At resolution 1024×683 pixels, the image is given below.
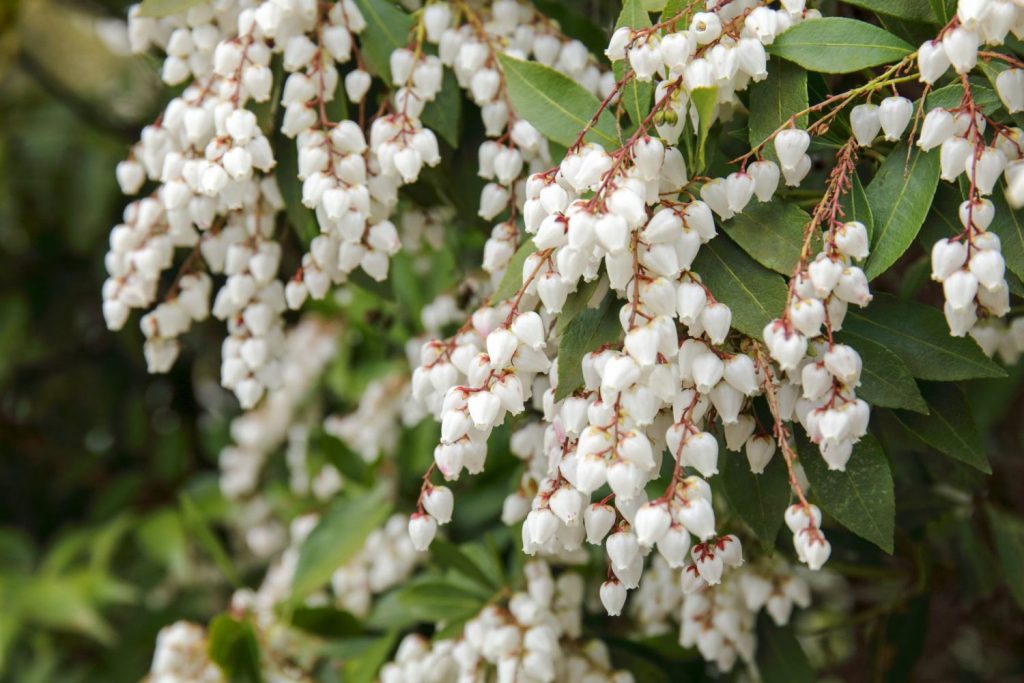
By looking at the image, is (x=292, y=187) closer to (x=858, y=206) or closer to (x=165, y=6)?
(x=165, y=6)

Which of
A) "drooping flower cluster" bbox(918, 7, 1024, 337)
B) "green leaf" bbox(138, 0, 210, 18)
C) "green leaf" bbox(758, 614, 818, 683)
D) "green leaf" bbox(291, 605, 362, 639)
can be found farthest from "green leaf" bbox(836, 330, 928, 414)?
"green leaf" bbox(291, 605, 362, 639)

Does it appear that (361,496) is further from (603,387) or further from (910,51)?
(910,51)

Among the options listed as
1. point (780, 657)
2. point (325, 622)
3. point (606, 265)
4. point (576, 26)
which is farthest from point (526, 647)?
point (576, 26)

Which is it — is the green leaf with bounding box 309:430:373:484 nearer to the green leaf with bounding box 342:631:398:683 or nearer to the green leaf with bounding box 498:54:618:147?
the green leaf with bounding box 342:631:398:683

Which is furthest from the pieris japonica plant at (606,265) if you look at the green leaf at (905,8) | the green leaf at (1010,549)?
the green leaf at (1010,549)

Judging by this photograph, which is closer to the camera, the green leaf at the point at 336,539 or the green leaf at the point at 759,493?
the green leaf at the point at 759,493

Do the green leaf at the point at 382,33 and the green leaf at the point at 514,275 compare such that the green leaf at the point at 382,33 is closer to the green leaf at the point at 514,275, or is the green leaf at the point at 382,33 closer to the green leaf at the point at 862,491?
the green leaf at the point at 514,275

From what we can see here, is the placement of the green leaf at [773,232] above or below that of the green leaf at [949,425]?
above
